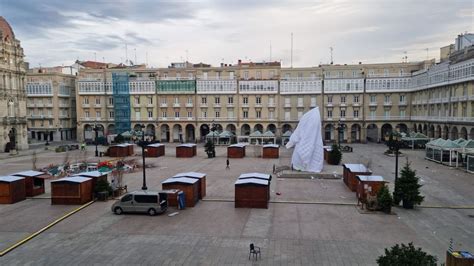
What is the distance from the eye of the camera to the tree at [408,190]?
2180 cm

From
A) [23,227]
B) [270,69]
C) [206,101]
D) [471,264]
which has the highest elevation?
[270,69]

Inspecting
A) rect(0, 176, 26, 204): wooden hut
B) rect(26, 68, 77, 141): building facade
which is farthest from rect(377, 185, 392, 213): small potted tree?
rect(26, 68, 77, 141): building facade

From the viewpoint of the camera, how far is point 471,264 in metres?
11.2

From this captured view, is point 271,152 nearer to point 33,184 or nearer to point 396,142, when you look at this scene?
point 396,142

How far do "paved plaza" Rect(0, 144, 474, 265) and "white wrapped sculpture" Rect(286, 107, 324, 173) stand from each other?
7.94 metres

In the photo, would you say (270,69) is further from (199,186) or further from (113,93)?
(199,186)

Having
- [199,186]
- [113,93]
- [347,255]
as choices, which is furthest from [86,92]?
[347,255]

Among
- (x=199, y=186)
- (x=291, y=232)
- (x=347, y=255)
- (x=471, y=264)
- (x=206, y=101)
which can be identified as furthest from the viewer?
(x=206, y=101)

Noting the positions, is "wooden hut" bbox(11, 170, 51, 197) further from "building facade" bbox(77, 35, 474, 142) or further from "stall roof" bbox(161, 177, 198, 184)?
"building facade" bbox(77, 35, 474, 142)

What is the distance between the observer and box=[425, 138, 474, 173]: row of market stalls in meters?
38.5

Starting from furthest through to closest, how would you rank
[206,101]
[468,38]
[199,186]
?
1. [206,101]
2. [468,38]
3. [199,186]

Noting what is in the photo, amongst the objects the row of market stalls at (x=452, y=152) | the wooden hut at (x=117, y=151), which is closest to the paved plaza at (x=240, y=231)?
the row of market stalls at (x=452, y=152)

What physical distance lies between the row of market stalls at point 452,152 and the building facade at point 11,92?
6340 cm

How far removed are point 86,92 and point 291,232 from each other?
6631 cm
